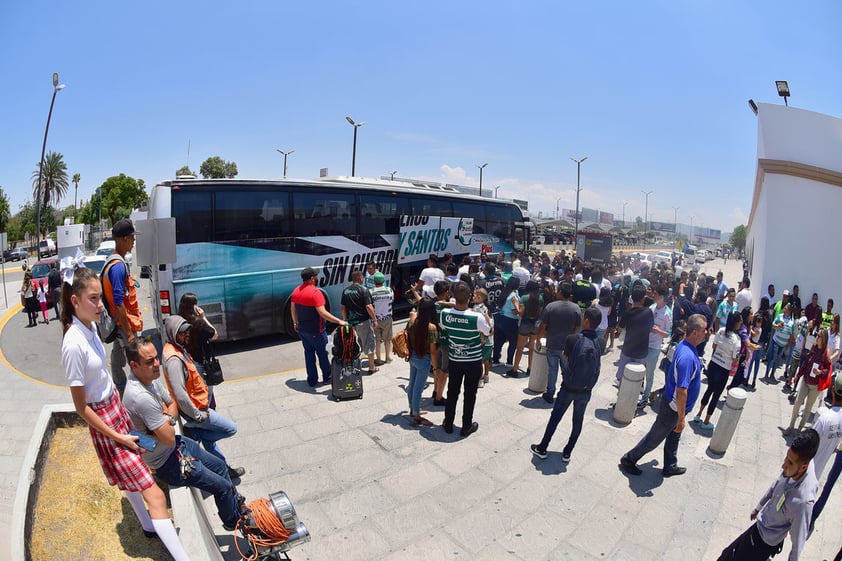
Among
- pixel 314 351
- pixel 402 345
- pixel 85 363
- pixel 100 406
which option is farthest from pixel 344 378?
pixel 85 363

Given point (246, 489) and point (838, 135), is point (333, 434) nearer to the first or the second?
point (246, 489)

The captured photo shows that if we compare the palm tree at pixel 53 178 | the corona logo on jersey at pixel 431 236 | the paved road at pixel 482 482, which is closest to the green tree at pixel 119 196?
the palm tree at pixel 53 178

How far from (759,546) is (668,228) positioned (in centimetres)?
21216

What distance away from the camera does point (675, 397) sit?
4531mm

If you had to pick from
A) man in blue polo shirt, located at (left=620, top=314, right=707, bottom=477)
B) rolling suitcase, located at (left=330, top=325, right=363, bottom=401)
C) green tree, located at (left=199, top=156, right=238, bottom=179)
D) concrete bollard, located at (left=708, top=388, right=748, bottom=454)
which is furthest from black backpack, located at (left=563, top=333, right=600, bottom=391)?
green tree, located at (left=199, top=156, right=238, bottom=179)

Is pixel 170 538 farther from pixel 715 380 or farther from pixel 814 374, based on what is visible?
pixel 814 374

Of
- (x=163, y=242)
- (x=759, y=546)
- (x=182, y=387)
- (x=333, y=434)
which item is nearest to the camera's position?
(x=759, y=546)

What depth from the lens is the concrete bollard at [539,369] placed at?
22.9 ft

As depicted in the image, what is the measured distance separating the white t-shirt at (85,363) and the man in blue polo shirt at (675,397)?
4.94 metres

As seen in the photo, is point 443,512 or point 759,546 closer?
point 759,546

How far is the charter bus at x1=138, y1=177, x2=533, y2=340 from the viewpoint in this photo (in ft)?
27.4

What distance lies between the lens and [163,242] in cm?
650

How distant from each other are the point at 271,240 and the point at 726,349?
27.8 ft

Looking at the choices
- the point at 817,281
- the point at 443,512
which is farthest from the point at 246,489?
the point at 817,281
